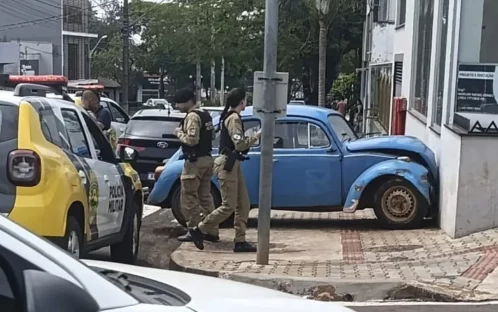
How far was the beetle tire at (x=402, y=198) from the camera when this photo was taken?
1134 cm

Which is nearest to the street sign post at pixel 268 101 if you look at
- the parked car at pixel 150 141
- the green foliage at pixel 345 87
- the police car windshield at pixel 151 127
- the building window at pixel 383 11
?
the parked car at pixel 150 141

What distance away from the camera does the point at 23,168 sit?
6.41 meters

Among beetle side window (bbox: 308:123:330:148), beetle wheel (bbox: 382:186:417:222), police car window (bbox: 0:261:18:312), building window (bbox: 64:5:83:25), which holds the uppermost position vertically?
building window (bbox: 64:5:83:25)

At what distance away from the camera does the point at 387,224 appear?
1156 cm

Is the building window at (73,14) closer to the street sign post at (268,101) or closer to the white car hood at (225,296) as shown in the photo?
the street sign post at (268,101)

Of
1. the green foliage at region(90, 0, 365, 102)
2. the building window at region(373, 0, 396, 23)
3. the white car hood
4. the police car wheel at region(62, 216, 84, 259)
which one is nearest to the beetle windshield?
the police car wheel at region(62, 216, 84, 259)

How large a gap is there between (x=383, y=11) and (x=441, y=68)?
1411cm

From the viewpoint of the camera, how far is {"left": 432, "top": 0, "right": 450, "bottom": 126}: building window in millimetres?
12398

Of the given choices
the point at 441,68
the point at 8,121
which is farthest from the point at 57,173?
the point at 441,68

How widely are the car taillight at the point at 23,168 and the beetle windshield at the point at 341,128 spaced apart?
6186 mm

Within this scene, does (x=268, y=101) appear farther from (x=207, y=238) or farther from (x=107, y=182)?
(x=207, y=238)

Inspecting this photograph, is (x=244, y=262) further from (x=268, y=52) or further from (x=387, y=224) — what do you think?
(x=387, y=224)

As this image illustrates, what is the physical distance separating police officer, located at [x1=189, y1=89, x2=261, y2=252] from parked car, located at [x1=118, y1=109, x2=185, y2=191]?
5.56 m

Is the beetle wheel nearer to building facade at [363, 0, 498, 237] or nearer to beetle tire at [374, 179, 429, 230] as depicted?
beetle tire at [374, 179, 429, 230]
